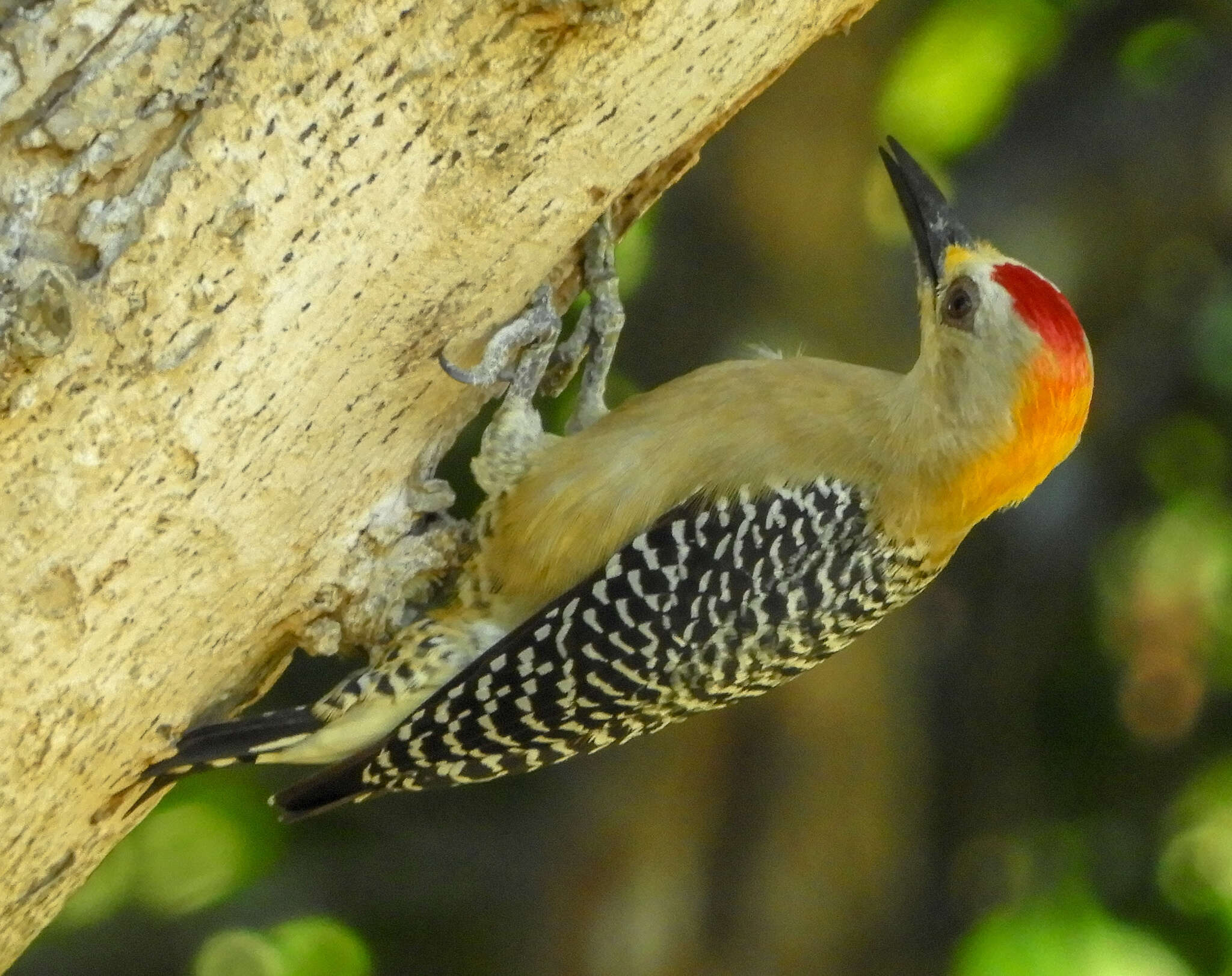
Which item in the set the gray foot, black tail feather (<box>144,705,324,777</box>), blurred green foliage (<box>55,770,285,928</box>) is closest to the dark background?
blurred green foliage (<box>55,770,285,928</box>)

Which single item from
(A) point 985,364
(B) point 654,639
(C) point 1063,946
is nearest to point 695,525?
(B) point 654,639

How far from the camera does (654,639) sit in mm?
2902

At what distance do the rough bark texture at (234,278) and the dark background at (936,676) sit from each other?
57.2 inches

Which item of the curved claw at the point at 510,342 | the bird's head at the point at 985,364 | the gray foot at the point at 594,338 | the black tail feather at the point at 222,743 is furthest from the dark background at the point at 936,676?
the black tail feather at the point at 222,743

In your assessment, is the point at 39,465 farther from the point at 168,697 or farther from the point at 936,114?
the point at 936,114

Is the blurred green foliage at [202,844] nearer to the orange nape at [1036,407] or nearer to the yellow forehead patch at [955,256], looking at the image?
the orange nape at [1036,407]

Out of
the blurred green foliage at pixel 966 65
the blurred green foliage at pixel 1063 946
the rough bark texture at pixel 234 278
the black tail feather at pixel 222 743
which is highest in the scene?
the rough bark texture at pixel 234 278

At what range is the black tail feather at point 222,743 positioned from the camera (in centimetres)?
267

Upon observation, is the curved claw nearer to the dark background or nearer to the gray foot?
the gray foot

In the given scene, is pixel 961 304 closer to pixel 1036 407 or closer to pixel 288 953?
pixel 1036 407

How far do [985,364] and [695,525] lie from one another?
0.74 metres

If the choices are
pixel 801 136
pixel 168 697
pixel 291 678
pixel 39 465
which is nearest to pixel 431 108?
pixel 39 465

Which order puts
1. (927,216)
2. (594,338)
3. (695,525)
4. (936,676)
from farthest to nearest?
(936,676) < (594,338) < (927,216) < (695,525)

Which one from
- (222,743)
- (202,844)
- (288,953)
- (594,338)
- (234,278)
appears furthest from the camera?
(288,953)
